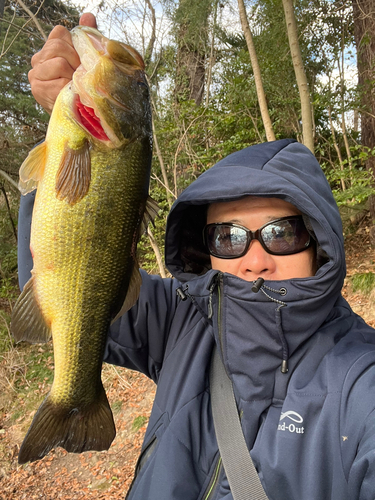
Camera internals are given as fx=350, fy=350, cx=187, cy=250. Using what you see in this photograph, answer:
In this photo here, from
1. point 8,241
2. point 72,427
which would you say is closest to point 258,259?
point 72,427

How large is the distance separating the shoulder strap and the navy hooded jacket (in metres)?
0.04

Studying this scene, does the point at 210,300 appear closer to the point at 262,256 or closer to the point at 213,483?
the point at 262,256

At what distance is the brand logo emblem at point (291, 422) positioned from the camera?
131cm

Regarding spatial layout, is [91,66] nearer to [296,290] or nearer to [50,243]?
[50,243]

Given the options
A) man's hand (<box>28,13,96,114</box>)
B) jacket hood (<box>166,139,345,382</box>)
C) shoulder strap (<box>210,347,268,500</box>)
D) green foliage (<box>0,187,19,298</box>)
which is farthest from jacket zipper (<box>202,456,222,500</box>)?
green foliage (<box>0,187,19,298</box>)

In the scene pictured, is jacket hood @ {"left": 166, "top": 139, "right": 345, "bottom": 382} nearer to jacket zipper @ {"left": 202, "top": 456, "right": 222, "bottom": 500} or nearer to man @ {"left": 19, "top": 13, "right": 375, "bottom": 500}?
man @ {"left": 19, "top": 13, "right": 375, "bottom": 500}

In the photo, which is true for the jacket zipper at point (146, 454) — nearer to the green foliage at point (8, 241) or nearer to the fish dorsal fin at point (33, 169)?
the fish dorsal fin at point (33, 169)

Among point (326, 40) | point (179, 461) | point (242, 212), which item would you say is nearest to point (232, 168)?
point (242, 212)

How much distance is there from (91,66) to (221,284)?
113 cm

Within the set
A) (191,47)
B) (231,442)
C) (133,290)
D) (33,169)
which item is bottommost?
(231,442)

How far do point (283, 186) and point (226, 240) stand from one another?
0.39 metres

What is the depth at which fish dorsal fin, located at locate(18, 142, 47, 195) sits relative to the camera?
4.96ft

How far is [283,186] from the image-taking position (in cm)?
153

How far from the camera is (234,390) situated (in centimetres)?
167
